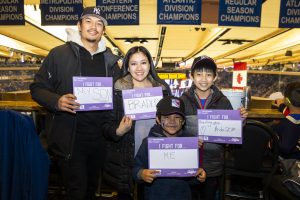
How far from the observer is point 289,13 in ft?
15.7

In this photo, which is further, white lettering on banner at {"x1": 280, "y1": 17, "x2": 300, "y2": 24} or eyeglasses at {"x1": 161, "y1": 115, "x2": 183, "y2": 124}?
white lettering on banner at {"x1": 280, "y1": 17, "x2": 300, "y2": 24}

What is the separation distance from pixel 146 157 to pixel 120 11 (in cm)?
327

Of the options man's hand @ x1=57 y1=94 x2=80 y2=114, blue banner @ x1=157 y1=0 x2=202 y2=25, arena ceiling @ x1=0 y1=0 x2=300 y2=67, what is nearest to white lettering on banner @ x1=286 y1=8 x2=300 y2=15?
arena ceiling @ x1=0 y1=0 x2=300 y2=67

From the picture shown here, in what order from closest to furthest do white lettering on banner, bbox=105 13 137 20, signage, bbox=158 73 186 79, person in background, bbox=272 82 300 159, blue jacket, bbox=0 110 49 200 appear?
blue jacket, bbox=0 110 49 200, person in background, bbox=272 82 300 159, white lettering on banner, bbox=105 13 137 20, signage, bbox=158 73 186 79

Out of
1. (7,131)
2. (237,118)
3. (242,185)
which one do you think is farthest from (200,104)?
(242,185)

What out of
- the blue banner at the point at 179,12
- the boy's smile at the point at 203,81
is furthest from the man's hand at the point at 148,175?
the blue banner at the point at 179,12

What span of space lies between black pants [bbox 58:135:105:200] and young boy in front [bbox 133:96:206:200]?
39cm

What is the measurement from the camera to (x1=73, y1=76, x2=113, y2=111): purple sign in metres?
2.13

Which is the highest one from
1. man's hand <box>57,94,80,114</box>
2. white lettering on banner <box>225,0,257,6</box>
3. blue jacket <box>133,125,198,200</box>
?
white lettering on banner <box>225,0,257,6</box>

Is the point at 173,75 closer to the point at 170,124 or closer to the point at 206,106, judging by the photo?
the point at 206,106

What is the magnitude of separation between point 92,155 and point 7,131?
0.73 m

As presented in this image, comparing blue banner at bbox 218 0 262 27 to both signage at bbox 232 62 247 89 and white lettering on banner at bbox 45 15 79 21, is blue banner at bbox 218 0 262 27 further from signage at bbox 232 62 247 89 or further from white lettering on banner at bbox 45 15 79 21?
signage at bbox 232 62 247 89

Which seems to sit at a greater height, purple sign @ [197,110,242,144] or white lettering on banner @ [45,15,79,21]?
white lettering on banner @ [45,15,79,21]

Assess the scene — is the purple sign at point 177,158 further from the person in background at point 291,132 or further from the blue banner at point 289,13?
the blue banner at point 289,13
